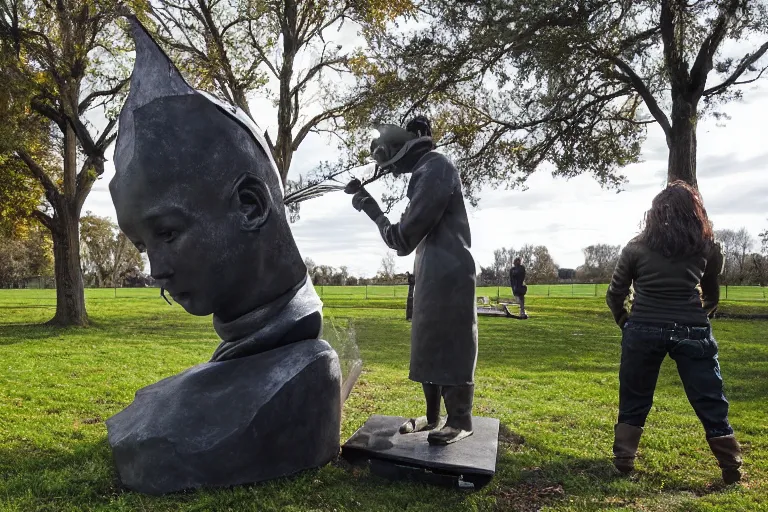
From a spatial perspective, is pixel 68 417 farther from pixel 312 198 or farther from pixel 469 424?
pixel 469 424

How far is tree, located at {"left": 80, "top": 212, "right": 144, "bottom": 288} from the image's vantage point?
44.5 metres

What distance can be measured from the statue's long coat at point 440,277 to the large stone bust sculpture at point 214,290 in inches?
28.9

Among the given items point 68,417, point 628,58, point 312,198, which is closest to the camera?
point 312,198

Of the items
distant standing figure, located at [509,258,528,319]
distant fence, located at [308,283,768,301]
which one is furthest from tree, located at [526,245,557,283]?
distant standing figure, located at [509,258,528,319]

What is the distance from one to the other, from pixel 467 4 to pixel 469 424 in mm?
11252

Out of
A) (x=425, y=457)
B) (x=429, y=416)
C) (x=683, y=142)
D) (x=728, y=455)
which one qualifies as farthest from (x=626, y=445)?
(x=683, y=142)

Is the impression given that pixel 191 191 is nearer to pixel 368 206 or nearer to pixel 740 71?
pixel 368 206

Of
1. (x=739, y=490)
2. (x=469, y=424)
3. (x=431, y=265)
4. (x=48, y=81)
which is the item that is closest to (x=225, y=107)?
(x=431, y=265)

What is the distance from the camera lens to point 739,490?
12.7 ft

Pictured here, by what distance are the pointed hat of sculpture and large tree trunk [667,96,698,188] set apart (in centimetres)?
1411

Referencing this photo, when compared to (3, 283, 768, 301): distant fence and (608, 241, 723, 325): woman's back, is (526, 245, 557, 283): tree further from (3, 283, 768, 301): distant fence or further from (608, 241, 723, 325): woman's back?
(608, 241, 723, 325): woman's back

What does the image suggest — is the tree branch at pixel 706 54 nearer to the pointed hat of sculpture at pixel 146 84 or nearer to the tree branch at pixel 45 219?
the pointed hat of sculpture at pixel 146 84

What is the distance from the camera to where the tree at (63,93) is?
41.2 ft

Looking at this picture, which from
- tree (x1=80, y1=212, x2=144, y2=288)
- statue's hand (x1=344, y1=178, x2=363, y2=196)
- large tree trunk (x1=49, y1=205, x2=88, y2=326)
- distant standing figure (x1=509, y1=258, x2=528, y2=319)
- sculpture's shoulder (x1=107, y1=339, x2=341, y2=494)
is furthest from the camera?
tree (x1=80, y1=212, x2=144, y2=288)
